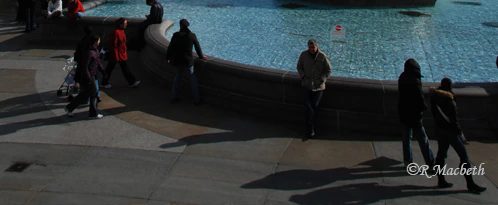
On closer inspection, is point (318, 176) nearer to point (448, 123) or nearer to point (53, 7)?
point (448, 123)

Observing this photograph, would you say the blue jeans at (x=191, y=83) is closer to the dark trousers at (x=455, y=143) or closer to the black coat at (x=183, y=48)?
the black coat at (x=183, y=48)

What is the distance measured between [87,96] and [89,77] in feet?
1.17

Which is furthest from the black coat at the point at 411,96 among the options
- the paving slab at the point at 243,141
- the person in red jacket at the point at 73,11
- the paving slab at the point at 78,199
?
the person in red jacket at the point at 73,11

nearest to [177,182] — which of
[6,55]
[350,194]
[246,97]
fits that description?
[350,194]

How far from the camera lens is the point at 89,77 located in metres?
9.57

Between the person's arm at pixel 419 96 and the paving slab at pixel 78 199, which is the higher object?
the person's arm at pixel 419 96

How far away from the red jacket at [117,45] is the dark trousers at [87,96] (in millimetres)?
1616

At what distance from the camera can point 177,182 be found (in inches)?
292

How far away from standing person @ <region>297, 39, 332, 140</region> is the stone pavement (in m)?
0.37

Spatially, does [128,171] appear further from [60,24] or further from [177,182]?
[60,24]

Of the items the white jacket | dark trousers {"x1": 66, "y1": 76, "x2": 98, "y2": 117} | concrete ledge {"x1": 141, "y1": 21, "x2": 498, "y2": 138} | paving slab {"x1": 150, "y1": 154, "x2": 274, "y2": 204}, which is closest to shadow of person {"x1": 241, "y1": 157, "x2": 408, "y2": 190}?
paving slab {"x1": 150, "y1": 154, "x2": 274, "y2": 204}

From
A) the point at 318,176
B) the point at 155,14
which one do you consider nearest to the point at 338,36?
the point at 155,14

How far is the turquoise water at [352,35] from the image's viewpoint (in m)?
11.9

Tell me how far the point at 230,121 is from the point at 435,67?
4.74 m
